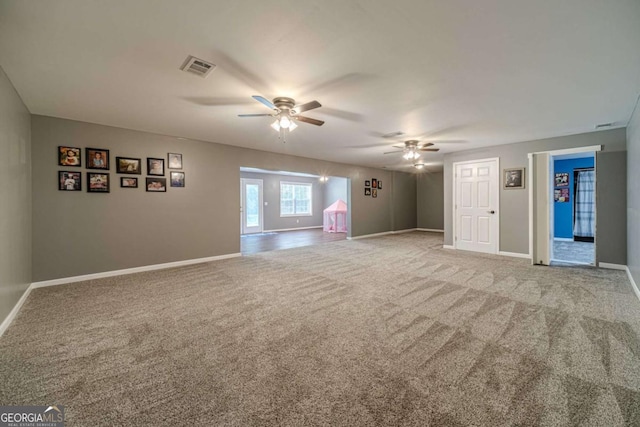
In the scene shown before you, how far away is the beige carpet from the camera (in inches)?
59.1

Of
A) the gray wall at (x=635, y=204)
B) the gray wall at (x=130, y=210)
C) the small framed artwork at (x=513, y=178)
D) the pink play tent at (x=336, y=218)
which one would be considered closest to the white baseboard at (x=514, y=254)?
the small framed artwork at (x=513, y=178)

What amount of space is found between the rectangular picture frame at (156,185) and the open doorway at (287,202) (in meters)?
4.52

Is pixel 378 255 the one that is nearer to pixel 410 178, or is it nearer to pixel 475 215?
pixel 475 215

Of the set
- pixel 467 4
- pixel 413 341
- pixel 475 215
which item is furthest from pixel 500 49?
pixel 475 215

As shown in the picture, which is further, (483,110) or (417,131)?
(417,131)

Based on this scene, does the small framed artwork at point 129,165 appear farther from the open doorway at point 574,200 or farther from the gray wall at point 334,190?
the open doorway at point 574,200

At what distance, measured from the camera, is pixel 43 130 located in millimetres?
3836

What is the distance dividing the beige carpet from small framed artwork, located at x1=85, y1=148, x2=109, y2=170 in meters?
1.90

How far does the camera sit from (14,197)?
295cm

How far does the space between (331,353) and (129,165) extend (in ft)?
15.4

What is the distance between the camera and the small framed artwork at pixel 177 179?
5.05 metres

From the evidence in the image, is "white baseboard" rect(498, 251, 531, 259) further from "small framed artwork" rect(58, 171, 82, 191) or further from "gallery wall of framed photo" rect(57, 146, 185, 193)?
"small framed artwork" rect(58, 171, 82, 191)

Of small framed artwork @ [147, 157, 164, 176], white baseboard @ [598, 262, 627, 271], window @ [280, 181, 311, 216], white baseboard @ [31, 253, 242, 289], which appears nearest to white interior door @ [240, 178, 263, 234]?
window @ [280, 181, 311, 216]

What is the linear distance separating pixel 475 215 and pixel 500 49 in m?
4.96
